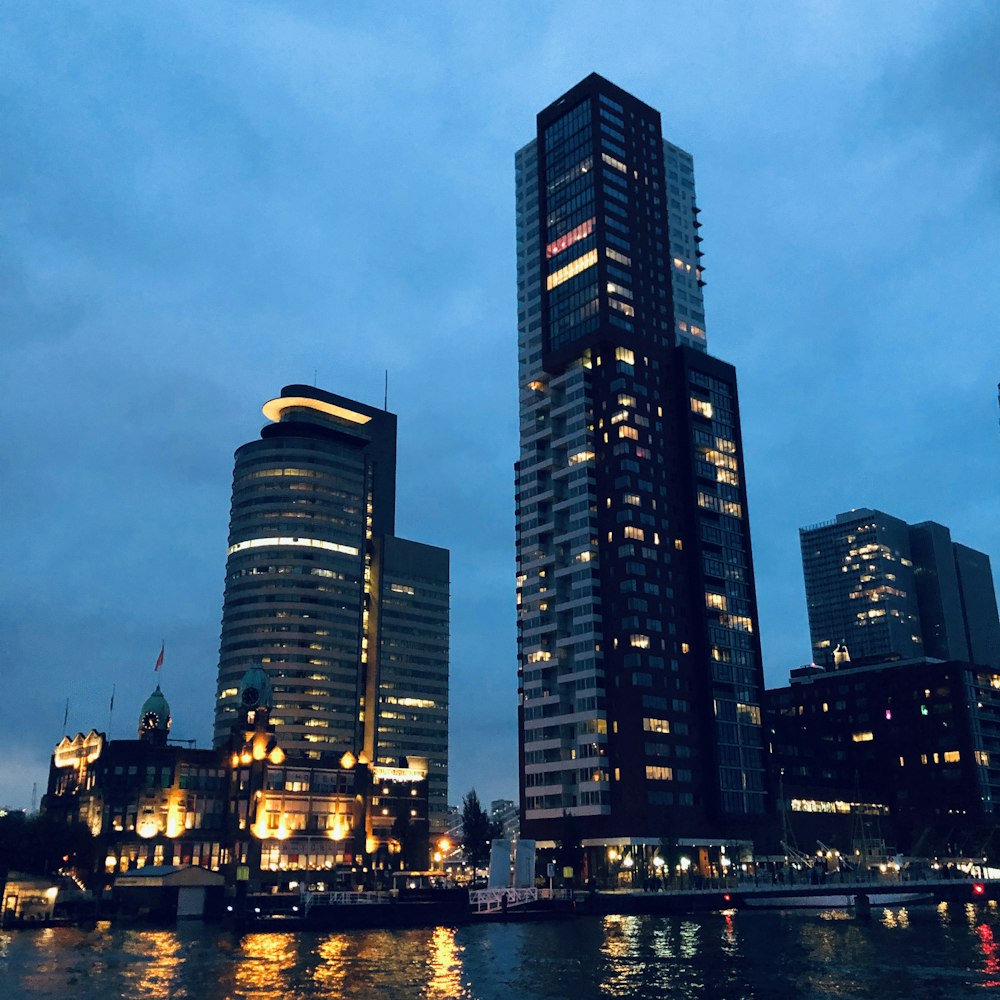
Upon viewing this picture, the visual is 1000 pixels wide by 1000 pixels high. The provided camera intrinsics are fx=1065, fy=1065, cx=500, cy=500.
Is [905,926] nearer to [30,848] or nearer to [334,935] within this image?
[334,935]

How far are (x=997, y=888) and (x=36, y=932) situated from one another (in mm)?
164777

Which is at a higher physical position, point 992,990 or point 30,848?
point 30,848

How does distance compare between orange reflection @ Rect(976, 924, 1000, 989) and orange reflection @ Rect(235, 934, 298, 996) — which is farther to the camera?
orange reflection @ Rect(976, 924, 1000, 989)

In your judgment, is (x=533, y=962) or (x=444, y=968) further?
(x=533, y=962)

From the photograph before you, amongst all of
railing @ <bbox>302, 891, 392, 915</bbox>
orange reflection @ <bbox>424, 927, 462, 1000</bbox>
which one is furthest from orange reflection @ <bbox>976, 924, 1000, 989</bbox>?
railing @ <bbox>302, 891, 392, 915</bbox>

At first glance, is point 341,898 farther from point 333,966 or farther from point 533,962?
point 533,962

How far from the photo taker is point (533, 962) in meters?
94.8

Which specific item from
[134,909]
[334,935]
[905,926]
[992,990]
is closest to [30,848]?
[134,909]

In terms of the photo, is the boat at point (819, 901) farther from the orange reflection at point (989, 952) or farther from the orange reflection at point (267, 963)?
the orange reflection at point (267, 963)

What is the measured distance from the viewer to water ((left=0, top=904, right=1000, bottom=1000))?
3017 inches

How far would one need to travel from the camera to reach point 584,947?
10675 centimetres

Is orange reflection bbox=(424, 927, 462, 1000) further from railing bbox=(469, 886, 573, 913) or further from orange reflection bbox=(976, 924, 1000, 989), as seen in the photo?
orange reflection bbox=(976, 924, 1000, 989)

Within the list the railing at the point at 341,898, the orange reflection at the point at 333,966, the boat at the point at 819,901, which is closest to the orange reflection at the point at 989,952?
A: the boat at the point at 819,901

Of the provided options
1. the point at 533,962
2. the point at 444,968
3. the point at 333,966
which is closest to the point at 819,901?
the point at 533,962
